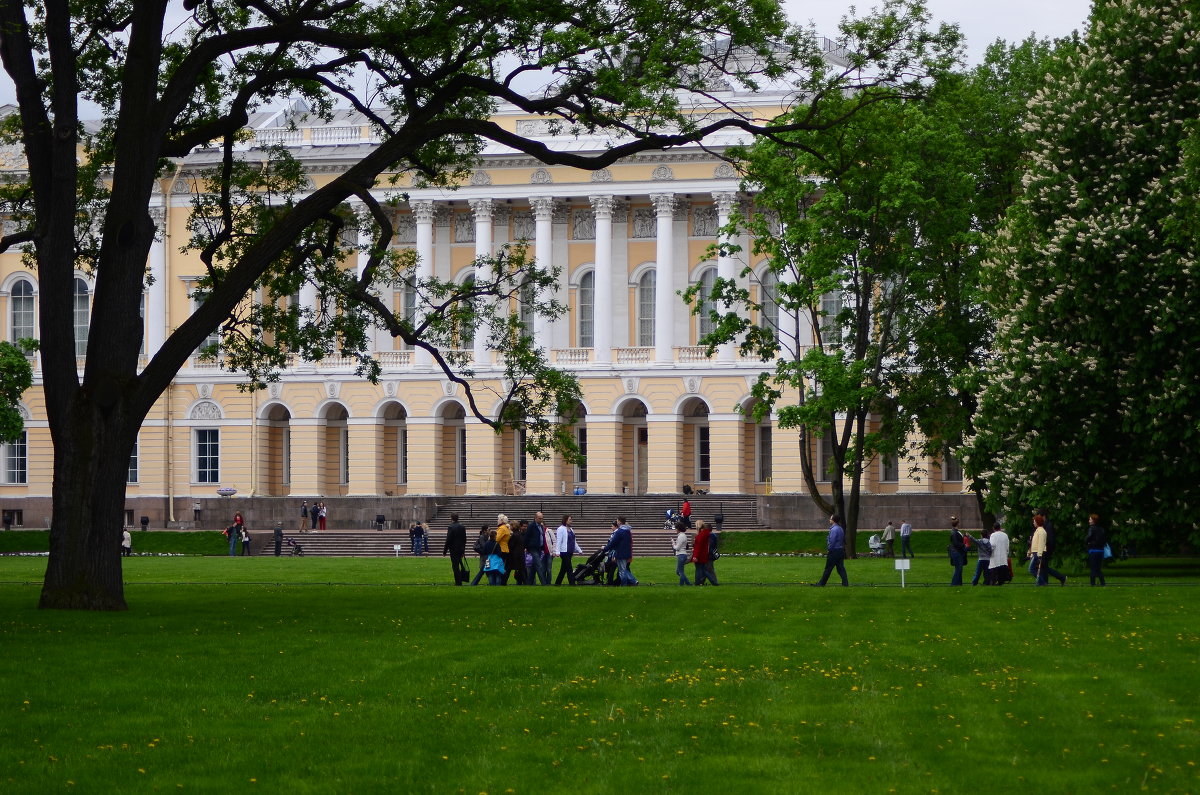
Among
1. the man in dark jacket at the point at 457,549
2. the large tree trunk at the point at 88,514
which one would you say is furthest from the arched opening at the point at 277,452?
the large tree trunk at the point at 88,514

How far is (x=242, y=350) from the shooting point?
1212 inches

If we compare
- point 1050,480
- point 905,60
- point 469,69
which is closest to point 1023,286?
point 1050,480

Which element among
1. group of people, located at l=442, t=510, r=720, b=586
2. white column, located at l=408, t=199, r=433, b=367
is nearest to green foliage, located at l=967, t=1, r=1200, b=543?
group of people, located at l=442, t=510, r=720, b=586

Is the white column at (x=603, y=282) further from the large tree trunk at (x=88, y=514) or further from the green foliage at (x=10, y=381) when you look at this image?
the large tree trunk at (x=88, y=514)

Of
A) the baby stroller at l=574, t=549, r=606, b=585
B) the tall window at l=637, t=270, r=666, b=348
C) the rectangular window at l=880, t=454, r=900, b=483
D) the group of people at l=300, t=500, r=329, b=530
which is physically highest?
the tall window at l=637, t=270, r=666, b=348

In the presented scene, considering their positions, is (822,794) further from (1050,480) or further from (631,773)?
(1050,480)

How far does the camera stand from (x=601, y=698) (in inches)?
567

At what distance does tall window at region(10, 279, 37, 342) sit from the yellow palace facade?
0.22 feet

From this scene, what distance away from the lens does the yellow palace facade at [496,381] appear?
240 ft

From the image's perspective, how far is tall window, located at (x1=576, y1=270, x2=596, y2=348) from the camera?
7556 centimetres

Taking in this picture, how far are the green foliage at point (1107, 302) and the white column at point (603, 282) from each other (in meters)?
35.8

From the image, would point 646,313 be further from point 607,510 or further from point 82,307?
point 82,307

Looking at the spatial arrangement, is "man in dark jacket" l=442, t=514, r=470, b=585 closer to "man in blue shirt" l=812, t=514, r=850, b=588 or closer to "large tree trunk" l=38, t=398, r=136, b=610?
"man in blue shirt" l=812, t=514, r=850, b=588

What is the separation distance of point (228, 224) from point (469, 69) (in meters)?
5.62
